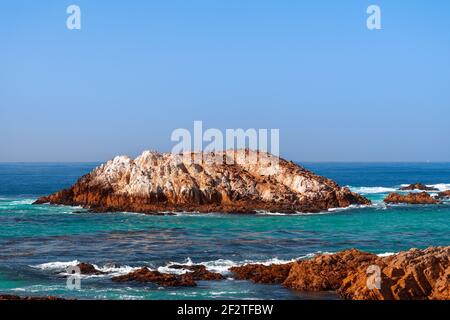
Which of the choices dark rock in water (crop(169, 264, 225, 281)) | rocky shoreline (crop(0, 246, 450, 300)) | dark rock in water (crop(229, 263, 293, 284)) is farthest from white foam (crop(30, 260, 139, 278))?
dark rock in water (crop(229, 263, 293, 284))

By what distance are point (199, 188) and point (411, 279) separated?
5157 cm

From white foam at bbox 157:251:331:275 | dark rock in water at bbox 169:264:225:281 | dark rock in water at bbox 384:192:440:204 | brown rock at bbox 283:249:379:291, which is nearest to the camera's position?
brown rock at bbox 283:249:379:291

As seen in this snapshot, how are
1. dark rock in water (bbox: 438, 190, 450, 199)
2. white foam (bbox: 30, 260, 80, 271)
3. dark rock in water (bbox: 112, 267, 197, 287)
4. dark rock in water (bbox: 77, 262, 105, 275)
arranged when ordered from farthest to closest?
dark rock in water (bbox: 438, 190, 450, 199) → white foam (bbox: 30, 260, 80, 271) → dark rock in water (bbox: 77, 262, 105, 275) → dark rock in water (bbox: 112, 267, 197, 287)

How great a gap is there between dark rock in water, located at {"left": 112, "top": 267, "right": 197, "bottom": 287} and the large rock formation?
38777 millimetres

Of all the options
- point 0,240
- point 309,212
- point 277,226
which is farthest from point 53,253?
point 309,212

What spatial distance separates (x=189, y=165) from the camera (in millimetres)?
79938

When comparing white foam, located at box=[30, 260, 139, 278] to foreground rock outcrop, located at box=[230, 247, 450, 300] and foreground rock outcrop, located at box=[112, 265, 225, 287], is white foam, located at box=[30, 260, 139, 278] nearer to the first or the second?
foreground rock outcrop, located at box=[112, 265, 225, 287]

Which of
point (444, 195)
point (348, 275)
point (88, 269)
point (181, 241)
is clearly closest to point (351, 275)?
point (348, 275)

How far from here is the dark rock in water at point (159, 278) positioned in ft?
106

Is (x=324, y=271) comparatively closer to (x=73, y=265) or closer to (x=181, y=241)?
(x=73, y=265)

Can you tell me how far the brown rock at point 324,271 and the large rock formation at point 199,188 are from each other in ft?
129

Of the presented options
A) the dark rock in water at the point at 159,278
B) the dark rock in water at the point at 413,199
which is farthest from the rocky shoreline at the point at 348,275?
the dark rock in water at the point at 413,199

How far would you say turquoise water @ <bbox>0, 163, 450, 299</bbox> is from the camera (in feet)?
104

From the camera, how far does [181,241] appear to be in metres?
49.9
